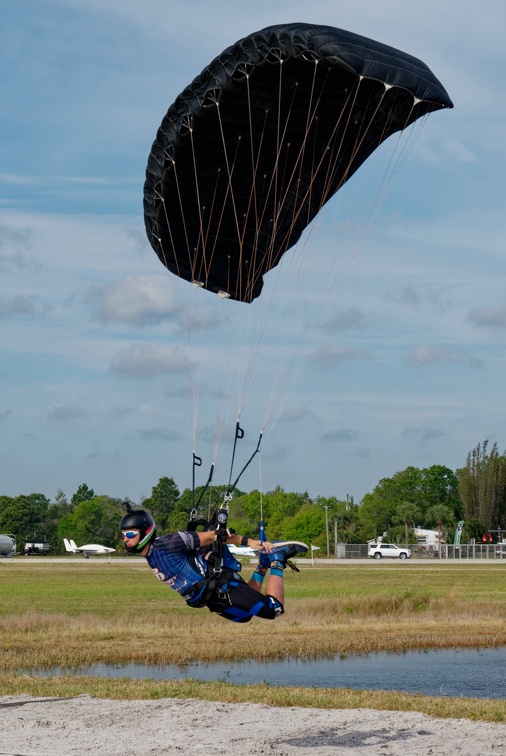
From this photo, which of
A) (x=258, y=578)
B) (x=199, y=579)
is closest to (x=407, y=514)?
(x=258, y=578)

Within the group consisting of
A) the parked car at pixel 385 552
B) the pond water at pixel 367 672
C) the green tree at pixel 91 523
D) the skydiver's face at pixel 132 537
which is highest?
the green tree at pixel 91 523

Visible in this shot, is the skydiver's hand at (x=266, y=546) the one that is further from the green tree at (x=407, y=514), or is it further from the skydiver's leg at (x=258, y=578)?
the green tree at (x=407, y=514)

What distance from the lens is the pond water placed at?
18641mm

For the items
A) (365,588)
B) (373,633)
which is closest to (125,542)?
(373,633)

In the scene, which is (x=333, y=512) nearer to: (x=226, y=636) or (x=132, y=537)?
(x=226, y=636)

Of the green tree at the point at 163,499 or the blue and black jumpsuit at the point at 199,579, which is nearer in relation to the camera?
the blue and black jumpsuit at the point at 199,579


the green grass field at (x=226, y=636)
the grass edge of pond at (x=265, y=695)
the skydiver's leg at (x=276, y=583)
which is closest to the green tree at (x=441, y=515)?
the green grass field at (x=226, y=636)

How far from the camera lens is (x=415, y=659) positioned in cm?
2222

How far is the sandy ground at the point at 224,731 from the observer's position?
Answer: 11141mm

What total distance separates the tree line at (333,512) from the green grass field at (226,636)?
6849cm

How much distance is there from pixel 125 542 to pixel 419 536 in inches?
4594

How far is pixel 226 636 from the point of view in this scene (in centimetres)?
2520

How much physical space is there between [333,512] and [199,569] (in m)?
115

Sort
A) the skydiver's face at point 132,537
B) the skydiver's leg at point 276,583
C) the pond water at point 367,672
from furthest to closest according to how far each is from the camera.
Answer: the pond water at point 367,672 → the skydiver's leg at point 276,583 → the skydiver's face at point 132,537
